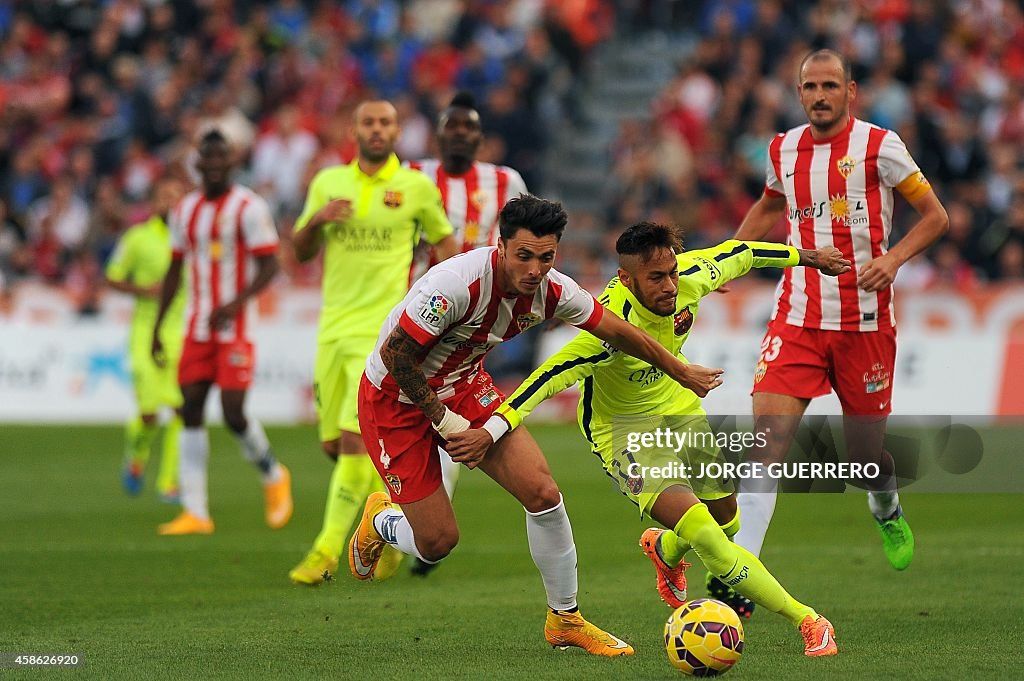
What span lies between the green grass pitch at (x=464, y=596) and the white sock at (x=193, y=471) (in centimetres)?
31

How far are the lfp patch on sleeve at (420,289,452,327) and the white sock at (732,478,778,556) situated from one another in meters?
2.01

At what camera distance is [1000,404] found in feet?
52.5

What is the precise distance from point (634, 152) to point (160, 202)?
745 centimetres

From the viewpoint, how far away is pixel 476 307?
6.67 meters

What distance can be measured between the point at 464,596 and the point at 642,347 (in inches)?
92.4

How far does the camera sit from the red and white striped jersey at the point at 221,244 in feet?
36.4

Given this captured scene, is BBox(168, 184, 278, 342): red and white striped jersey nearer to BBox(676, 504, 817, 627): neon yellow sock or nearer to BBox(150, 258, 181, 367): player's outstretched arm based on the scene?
BBox(150, 258, 181, 367): player's outstretched arm

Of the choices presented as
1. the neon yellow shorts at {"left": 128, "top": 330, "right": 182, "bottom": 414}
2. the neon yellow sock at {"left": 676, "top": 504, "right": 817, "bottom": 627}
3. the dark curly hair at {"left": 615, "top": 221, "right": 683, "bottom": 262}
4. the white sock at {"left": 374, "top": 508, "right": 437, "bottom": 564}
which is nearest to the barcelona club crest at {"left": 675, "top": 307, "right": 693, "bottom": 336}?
the dark curly hair at {"left": 615, "top": 221, "right": 683, "bottom": 262}

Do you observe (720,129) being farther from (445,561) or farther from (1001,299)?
(445,561)

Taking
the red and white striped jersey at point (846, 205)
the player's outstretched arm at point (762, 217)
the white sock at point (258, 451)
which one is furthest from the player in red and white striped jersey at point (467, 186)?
the red and white striped jersey at point (846, 205)

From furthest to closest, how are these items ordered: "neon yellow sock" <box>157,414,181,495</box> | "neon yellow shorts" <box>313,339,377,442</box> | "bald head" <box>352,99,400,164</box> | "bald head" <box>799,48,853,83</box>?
"neon yellow sock" <box>157,414,181,495</box>, "bald head" <box>352,99,400,164</box>, "neon yellow shorts" <box>313,339,377,442</box>, "bald head" <box>799,48,853,83</box>

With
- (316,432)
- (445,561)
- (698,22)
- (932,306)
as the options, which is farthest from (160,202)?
(698,22)

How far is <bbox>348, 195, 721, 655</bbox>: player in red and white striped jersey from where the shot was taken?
655 centimetres

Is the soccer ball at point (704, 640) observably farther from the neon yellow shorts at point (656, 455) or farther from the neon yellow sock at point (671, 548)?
the neon yellow sock at point (671, 548)
